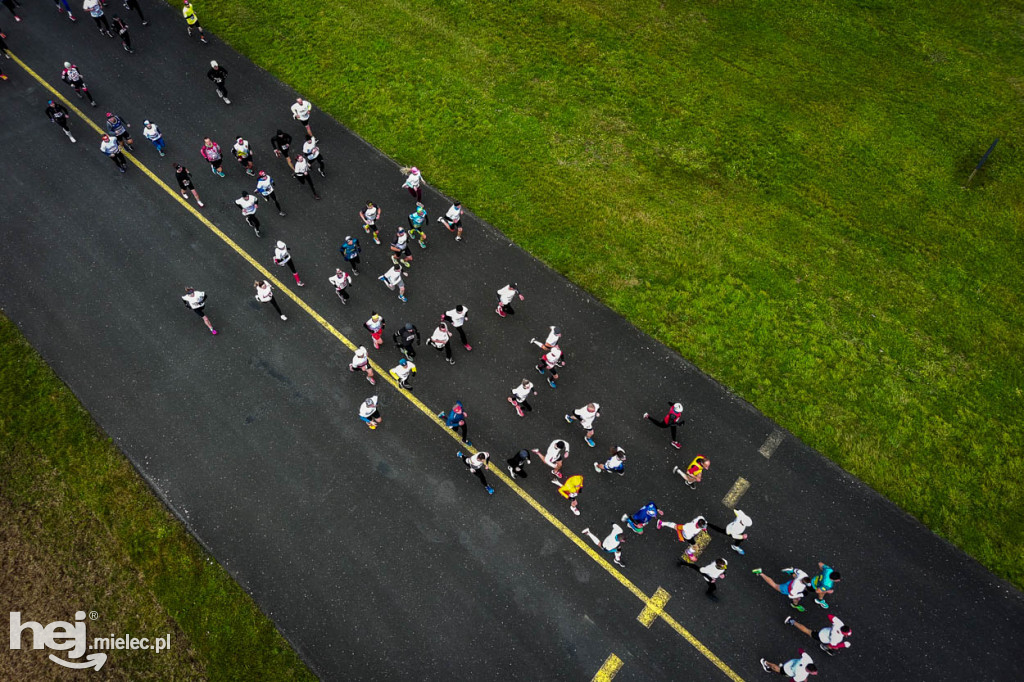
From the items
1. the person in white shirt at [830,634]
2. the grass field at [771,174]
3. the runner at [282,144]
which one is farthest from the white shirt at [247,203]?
the person in white shirt at [830,634]

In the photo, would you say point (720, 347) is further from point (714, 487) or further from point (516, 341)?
point (516, 341)

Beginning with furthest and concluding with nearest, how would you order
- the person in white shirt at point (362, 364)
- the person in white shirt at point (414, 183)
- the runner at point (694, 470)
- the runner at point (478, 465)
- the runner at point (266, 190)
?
the person in white shirt at point (414, 183) → the runner at point (266, 190) → the person in white shirt at point (362, 364) → the runner at point (694, 470) → the runner at point (478, 465)

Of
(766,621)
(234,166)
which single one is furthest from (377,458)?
(234,166)

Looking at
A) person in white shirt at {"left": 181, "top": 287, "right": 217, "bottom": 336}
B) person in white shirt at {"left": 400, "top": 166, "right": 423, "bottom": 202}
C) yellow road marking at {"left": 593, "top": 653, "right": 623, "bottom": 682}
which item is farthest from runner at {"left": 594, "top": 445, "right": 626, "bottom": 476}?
person in white shirt at {"left": 181, "top": 287, "right": 217, "bottom": 336}

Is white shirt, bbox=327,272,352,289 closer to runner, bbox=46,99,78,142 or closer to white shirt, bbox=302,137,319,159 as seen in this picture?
white shirt, bbox=302,137,319,159

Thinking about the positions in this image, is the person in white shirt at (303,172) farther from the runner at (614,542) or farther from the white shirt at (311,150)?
the runner at (614,542)

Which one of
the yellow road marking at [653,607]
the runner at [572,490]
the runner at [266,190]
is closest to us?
the yellow road marking at [653,607]

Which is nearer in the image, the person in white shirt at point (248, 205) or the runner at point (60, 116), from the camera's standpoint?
the person in white shirt at point (248, 205)
